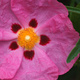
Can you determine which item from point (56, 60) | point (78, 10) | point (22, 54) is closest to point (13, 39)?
point (22, 54)

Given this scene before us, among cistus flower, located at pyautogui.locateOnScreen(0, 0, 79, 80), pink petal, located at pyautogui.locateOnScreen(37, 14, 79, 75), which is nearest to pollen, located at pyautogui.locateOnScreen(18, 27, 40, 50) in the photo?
cistus flower, located at pyautogui.locateOnScreen(0, 0, 79, 80)

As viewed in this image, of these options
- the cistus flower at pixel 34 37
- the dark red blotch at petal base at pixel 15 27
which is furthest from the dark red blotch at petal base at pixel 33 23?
the dark red blotch at petal base at pixel 15 27

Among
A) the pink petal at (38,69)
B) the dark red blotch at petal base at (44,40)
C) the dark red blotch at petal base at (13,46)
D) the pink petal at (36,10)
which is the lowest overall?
the pink petal at (38,69)

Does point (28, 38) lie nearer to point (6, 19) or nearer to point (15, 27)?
point (15, 27)

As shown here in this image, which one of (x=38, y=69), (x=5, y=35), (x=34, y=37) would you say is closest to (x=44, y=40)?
(x=34, y=37)

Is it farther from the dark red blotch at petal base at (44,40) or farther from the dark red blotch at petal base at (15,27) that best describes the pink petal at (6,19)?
the dark red blotch at petal base at (44,40)

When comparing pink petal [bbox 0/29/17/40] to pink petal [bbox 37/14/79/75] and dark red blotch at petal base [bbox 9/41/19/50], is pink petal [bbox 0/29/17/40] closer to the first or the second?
dark red blotch at petal base [bbox 9/41/19/50]

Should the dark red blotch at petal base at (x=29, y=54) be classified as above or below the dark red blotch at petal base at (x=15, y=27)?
below

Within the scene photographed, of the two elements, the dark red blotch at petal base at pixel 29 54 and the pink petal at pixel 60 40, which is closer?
the pink petal at pixel 60 40
